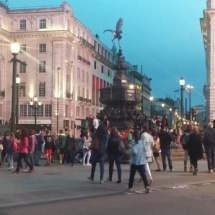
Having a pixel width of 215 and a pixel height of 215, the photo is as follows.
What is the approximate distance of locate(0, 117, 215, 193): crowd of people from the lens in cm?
1332

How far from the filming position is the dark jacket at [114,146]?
50.5 ft

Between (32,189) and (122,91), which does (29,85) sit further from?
(32,189)

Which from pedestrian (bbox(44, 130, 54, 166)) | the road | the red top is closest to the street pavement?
the road

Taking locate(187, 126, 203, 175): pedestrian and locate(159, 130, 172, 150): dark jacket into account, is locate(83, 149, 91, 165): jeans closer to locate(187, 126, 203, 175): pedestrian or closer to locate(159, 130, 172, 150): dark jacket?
locate(159, 130, 172, 150): dark jacket

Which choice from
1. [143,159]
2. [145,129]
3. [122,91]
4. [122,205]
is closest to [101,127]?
[145,129]

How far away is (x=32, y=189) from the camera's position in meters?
13.5

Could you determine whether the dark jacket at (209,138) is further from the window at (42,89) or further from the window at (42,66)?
the window at (42,66)

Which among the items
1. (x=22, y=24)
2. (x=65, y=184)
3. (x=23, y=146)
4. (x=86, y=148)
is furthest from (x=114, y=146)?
(x=22, y=24)

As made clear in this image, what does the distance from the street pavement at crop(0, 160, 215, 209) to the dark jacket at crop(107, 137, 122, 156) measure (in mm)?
943

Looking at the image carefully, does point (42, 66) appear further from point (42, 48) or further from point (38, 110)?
point (38, 110)

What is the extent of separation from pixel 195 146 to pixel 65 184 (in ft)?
18.0

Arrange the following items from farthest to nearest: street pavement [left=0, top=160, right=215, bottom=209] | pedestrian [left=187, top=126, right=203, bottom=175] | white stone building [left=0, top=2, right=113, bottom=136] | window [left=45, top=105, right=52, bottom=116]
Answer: window [left=45, top=105, right=52, bottom=116] < white stone building [left=0, top=2, right=113, bottom=136] < pedestrian [left=187, top=126, right=203, bottom=175] < street pavement [left=0, top=160, right=215, bottom=209]

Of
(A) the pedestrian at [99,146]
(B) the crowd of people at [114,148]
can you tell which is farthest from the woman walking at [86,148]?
(A) the pedestrian at [99,146]

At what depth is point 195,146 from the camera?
698 inches
